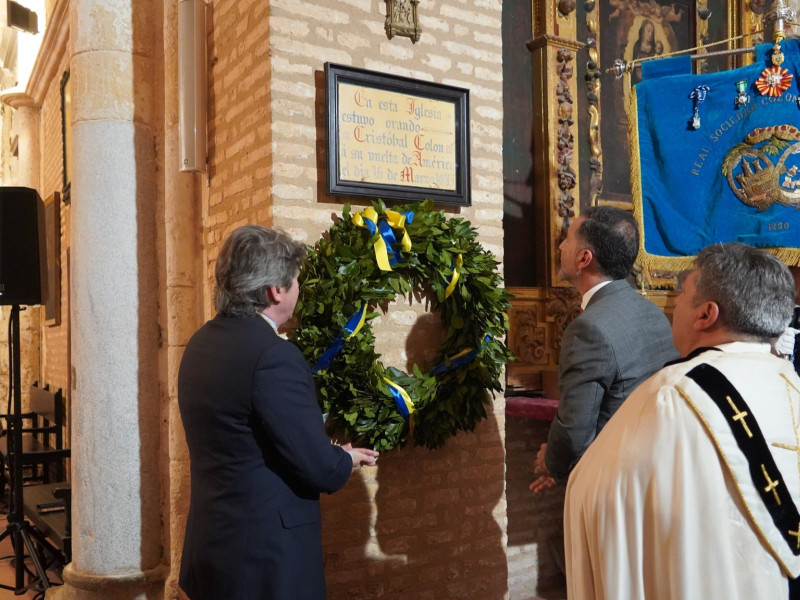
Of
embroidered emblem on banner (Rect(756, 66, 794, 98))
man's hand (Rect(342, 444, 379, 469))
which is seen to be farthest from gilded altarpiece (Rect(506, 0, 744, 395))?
man's hand (Rect(342, 444, 379, 469))

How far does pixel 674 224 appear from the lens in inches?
200

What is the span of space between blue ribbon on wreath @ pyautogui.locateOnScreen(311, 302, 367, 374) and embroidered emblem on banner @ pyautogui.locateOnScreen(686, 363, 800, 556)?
189 cm

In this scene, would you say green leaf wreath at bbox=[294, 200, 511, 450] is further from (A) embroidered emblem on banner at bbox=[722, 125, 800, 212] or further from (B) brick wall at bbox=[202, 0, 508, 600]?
(A) embroidered emblem on banner at bbox=[722, 125, 800, 212]

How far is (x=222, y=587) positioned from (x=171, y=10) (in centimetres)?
338

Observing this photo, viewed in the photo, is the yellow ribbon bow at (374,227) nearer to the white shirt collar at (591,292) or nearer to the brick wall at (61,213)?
the white shirt collar at (591,292)

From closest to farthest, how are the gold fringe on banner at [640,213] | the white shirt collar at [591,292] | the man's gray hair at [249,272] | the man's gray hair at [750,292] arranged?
the man's gray hair at [750,292]
the man's gray hair at [249,272]
the white shirt collar at [591,292]
the gold fringe on banner at [640,213]

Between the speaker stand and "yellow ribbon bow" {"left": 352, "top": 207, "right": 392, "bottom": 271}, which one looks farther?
the speaker stand

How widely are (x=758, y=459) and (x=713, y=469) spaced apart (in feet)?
0.39

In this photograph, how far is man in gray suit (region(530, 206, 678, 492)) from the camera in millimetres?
2873

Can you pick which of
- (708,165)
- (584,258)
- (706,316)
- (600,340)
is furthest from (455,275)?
(708,165)

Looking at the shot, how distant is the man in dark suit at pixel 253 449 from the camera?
243 centimetres

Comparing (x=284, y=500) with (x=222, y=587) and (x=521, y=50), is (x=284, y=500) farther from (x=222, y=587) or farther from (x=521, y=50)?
(x=521, y=50)

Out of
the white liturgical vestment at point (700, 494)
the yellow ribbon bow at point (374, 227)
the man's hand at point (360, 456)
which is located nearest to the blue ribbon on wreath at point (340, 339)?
the yellow ribbon bow at point (374, 227)

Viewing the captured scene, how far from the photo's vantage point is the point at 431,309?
4129 millimetres
